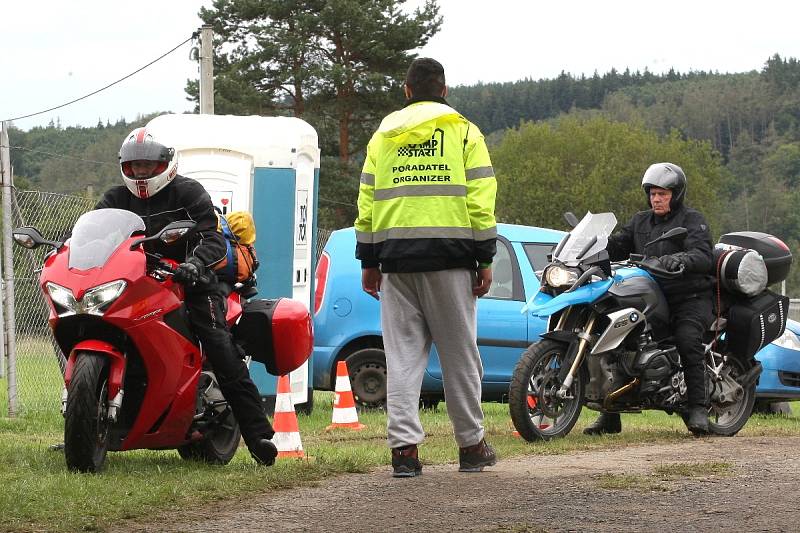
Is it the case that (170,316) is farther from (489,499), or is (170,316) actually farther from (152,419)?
(489,499)

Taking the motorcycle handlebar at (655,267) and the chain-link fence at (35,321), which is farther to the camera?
the chain-link fence at (35,321)

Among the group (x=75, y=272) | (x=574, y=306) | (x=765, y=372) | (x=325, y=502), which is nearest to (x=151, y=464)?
(x=75, y=272)

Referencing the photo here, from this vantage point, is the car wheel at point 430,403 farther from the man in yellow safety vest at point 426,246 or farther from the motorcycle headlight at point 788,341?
the man in yellow safety vest at point 426,246

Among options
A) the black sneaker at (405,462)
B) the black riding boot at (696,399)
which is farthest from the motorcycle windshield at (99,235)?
the black riding boot at (696,399)

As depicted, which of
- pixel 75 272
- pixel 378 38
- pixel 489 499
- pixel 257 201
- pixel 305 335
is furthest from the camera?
pixel 378 38

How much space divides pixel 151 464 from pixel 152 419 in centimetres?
64

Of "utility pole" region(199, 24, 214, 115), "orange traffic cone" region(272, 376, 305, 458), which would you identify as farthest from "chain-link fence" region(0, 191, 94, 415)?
"utility pole" region(199, 24, 214, 115)

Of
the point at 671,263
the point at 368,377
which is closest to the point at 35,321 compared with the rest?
the point at 368,377

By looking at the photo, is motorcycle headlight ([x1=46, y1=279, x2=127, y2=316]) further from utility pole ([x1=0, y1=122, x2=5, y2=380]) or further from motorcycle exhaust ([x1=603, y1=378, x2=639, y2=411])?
utility pole ([x1=0, y1=122, x2=5, y2=380])

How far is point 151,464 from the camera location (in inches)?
288

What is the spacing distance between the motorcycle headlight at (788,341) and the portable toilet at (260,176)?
14.1 ft

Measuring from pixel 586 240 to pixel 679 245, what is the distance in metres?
0.74

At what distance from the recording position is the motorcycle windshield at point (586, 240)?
9461 mm

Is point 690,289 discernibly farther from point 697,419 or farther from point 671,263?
point 697,419
